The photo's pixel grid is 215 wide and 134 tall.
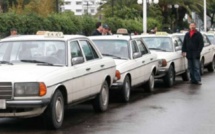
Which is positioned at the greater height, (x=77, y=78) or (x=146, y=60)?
(x=77, y=78)

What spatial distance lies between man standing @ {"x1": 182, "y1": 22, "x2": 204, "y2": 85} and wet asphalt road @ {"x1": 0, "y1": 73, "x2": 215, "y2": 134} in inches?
122

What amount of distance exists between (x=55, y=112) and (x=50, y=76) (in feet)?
1.99

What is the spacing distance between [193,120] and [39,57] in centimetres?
299

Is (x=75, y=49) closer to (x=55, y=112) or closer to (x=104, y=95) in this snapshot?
(x=104, y=95)

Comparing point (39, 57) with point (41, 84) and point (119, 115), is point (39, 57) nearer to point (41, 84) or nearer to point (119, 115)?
point (41, 84)

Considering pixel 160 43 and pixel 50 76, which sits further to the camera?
pixel 160 43

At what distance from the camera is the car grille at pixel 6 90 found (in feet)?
29.8

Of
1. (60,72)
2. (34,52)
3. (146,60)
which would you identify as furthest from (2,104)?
(146,60)

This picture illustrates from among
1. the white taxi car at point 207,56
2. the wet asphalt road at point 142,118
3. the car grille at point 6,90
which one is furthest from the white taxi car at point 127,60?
the white taxi car at point 207,56

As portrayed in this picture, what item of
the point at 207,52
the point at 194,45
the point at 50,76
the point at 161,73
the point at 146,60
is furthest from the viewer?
the point at 207,52

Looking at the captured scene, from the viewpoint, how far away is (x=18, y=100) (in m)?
9.05

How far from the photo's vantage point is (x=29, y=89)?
358 inches

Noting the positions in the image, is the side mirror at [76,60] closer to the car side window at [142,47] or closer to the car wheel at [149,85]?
the car side window at [142,47]

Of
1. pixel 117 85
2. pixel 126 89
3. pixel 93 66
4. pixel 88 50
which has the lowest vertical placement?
pixel 126 89
